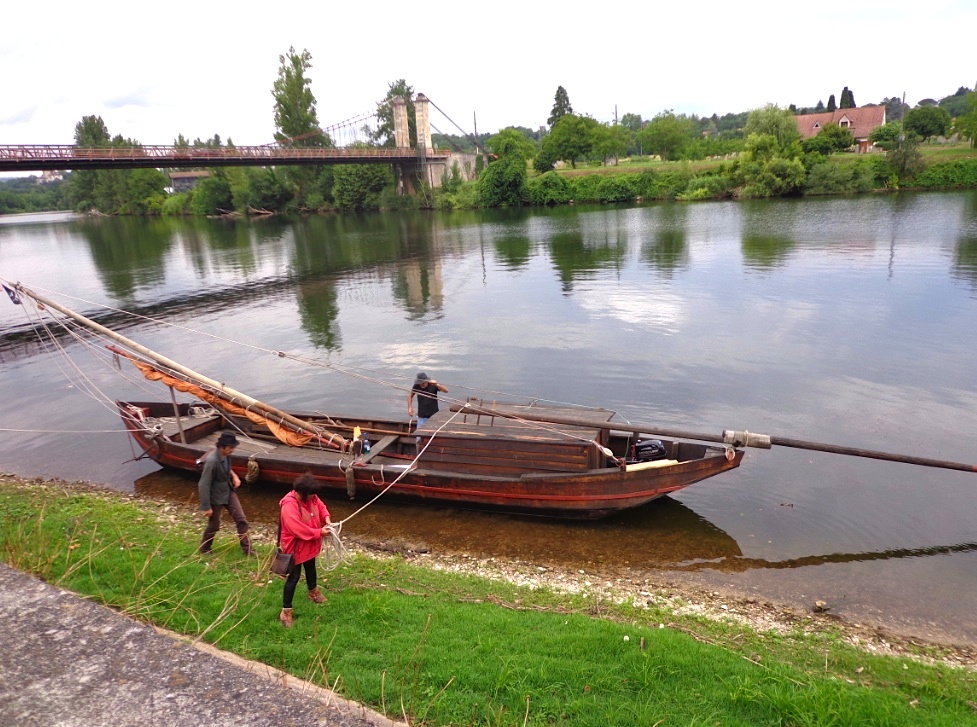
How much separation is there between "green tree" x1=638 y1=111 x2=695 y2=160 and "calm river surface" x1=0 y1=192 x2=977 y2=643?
51685mm

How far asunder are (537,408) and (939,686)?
708 cm

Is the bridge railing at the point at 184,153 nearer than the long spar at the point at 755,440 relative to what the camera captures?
No

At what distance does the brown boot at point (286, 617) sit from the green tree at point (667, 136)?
333 feet

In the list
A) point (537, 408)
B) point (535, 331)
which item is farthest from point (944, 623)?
point (535, 331)

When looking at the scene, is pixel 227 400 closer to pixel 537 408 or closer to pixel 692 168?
pixel 537 408

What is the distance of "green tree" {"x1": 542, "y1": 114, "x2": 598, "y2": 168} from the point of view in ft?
318

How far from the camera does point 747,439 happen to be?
33.3 feet

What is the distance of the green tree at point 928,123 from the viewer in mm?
81500

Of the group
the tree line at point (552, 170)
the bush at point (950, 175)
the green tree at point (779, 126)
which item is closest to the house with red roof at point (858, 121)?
the tree line at point (552, 170)

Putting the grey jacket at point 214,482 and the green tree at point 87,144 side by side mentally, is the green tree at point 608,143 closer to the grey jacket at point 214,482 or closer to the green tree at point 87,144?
the green tree at point 87,144

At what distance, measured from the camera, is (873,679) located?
670 cm

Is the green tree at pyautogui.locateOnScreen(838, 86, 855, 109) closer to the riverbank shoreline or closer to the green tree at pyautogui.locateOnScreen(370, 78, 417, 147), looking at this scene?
the green tree at pyautogui.locateOnScreen(370, 78, 417, 147)

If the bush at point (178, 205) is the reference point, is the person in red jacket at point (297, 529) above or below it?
below

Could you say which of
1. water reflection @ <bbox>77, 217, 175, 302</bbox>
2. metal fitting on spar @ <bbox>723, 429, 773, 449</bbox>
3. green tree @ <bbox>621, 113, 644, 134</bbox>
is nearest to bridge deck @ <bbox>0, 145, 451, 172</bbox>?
water reflection @ <bbox>77, 217, 175, 302</bbox>
